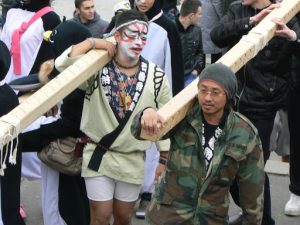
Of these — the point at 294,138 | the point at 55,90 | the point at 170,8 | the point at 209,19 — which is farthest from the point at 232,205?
the point at 209,19

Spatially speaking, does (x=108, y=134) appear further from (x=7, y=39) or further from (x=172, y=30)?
(x=7, y=39)

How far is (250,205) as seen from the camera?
399 centimetres

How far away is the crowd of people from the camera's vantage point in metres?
3.90

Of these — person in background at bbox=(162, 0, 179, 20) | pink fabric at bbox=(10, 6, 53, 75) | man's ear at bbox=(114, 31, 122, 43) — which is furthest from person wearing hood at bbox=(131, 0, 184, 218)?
person in background at bbox=(162, 0, 179, 20)

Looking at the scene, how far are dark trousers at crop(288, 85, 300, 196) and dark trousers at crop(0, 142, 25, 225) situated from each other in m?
2.49

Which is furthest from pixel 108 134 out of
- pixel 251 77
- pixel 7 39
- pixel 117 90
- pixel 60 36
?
pixel 7 39

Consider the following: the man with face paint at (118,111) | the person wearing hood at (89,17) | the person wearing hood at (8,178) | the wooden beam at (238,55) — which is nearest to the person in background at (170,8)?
the person wearing hood at (89,17)

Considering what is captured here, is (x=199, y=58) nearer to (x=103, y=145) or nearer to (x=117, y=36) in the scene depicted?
(x=117, y=36)

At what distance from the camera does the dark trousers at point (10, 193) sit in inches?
166

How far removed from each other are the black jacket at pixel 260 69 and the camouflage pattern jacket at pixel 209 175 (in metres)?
1.23

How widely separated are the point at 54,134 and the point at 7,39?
167 cm

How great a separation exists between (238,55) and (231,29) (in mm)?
885

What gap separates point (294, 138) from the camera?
594 cm

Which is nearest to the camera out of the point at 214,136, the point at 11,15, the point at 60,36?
the point at 214,136
